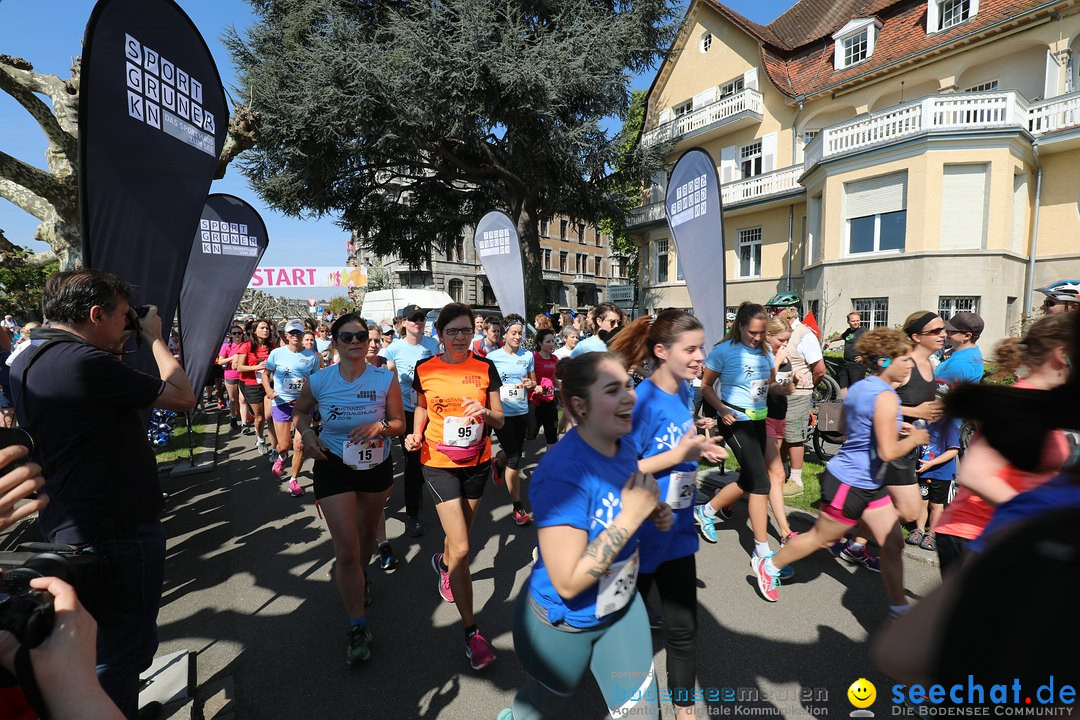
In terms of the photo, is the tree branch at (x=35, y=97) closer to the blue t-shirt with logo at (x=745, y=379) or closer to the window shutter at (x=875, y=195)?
the blue t-shirt with logo at (x=745, y=379)

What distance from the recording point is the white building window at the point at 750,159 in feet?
69.4

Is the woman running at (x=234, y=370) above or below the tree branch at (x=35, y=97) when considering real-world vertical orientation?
below

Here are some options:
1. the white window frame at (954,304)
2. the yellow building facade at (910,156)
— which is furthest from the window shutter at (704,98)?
the white window frame at (954,304)

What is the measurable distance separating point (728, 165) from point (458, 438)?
2250cm

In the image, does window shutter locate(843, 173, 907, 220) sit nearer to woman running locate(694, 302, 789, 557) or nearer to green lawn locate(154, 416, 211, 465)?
woman running locate(694, 302, 789, 557)

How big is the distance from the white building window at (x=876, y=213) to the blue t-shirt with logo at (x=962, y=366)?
1303 cm

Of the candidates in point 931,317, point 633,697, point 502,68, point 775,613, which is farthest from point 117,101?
point 502,68

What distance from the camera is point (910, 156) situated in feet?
46.8

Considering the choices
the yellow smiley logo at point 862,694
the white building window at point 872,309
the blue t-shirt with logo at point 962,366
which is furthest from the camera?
the white building window at point 872,309

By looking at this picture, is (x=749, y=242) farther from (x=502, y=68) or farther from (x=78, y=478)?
(x=78, y=478)

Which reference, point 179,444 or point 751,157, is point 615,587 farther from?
point 751,157

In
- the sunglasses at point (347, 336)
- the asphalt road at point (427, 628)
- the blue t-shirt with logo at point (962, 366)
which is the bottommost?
the asphalt road at point (427, 628)

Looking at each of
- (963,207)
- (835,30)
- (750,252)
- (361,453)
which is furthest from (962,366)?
(835,30)

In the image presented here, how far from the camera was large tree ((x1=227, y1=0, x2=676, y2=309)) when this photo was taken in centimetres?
1464
